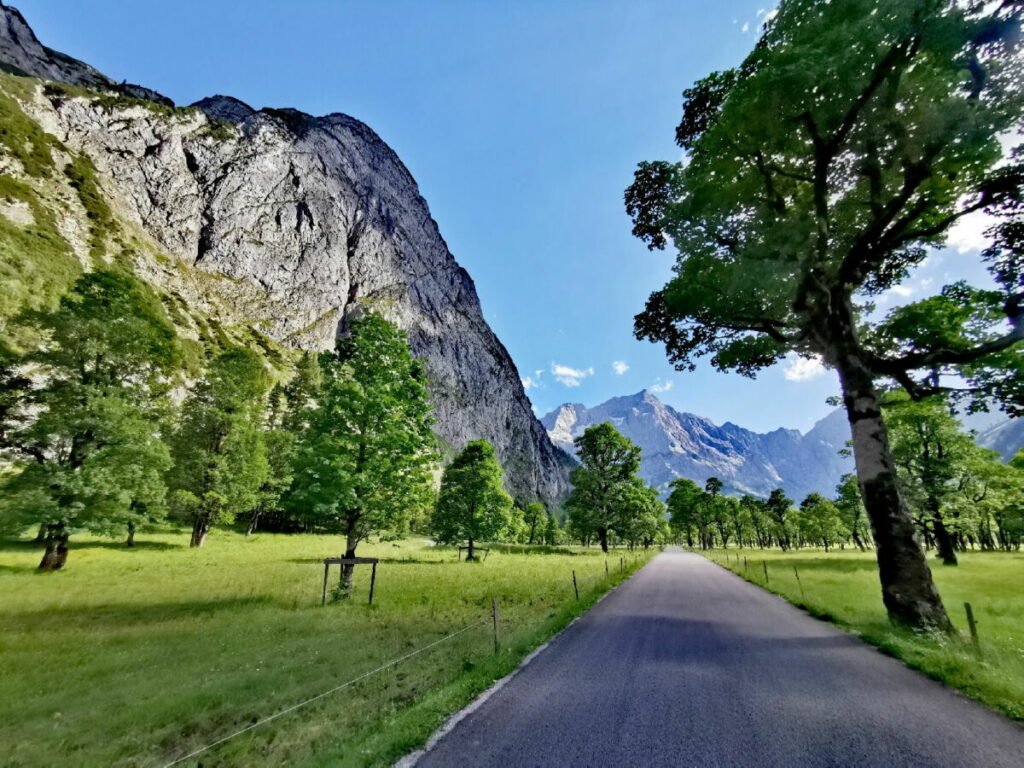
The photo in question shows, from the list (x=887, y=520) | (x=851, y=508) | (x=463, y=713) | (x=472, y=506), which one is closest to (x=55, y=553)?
(x=463, y=713)

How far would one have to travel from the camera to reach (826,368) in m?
13.8

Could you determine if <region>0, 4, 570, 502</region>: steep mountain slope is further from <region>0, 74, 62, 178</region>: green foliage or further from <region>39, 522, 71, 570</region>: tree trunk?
<region>39, 522, 71, 570</region>: tree trunk

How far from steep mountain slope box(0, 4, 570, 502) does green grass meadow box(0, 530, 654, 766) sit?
141ft

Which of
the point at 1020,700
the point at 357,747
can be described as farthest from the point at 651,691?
the point at 1020,700

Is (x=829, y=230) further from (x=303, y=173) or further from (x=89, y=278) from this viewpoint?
(x=303, y=173)

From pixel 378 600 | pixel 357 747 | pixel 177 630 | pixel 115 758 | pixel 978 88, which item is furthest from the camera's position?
pixel 378 600

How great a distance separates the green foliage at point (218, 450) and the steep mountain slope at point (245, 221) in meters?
22.7

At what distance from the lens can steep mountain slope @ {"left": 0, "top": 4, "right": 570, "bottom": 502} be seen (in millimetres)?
82125

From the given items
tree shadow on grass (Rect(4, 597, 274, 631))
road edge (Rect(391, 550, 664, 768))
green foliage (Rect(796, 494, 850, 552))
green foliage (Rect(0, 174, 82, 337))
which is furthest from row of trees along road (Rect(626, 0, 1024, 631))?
green foliage (Rect(796, 494, 850, 552))

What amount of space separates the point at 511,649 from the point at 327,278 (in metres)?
136

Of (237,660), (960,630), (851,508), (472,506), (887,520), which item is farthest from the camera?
(851,508)

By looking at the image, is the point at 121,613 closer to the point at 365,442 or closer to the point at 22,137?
the point at 365,442

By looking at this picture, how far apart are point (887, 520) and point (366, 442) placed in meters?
16.8

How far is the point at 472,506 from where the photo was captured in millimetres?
39344
